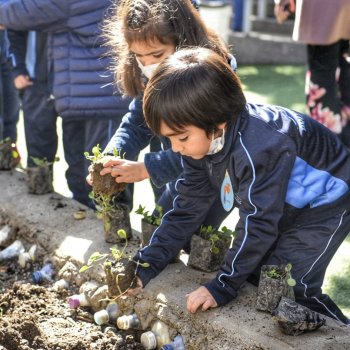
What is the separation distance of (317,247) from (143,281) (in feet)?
2.30

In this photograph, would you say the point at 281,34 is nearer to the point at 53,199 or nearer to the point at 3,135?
the point at 3,135

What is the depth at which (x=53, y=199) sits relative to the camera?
415cm

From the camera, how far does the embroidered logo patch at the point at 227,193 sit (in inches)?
114

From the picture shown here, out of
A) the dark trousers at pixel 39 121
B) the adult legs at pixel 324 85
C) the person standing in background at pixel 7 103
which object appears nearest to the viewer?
the dark trousers at pixel 39 121

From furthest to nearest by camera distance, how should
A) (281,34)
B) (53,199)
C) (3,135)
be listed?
(281,34) < (3,135) < (53,199)

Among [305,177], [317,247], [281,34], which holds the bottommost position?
[281,34]

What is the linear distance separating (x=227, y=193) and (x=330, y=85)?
7.07ft

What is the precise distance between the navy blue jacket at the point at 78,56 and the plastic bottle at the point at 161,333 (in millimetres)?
1437

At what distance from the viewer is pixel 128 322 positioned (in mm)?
3123

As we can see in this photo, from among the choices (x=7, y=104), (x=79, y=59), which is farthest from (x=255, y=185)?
(x=7, y=104)

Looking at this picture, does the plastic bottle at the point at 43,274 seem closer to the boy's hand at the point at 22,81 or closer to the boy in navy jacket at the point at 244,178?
the boy in navy jacket at the point at 244,178

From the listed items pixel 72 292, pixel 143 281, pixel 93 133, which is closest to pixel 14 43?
pixel 93 133

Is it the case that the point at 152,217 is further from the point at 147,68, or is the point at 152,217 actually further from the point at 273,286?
the point at 273,286

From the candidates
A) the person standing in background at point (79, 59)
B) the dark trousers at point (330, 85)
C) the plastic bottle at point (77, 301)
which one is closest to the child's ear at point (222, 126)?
the plastic bottle at point (77, 301)
